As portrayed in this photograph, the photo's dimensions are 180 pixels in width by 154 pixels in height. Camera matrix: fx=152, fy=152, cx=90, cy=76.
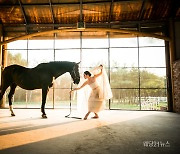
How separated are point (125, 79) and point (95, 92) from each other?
99.2 ft

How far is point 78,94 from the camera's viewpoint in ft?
16.9

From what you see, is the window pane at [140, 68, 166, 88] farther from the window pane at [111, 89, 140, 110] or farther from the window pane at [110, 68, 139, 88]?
the window pane at [111, 89, 140, 110]

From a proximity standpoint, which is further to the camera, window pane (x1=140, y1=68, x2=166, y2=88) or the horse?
window pane (x1=140, y1=68, x2=166, y2=88)

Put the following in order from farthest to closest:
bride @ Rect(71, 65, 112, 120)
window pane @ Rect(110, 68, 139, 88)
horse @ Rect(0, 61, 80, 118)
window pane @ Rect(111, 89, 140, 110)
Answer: window pane @ Rect(110, 68, 139, 88)
window pane @ Rect(111, 89, 140, 110)
horse @ Rect(0, 61, 80, 118)
bride @ Rect(71, 65, 112, 120)

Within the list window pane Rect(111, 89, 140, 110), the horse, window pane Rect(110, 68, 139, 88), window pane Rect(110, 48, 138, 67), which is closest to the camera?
the horse

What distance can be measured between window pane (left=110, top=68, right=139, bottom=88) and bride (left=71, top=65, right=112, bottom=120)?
28037 millimetres

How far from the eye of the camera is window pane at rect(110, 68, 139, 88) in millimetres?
33000

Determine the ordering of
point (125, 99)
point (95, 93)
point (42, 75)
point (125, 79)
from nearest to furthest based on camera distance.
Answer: point (95, 93) < point (42, 75) < point (125, 99) < point (125, 79)

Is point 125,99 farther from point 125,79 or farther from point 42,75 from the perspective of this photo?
point 42,75

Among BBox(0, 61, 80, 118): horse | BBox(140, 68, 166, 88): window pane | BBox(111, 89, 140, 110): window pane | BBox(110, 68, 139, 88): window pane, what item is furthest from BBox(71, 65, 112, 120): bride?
BBox(140, 68, 166, 88): window pane

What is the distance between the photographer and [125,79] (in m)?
33.9

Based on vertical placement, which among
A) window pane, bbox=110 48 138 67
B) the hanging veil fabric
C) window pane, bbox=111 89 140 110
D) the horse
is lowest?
window pane, bbox=111 89 140 110

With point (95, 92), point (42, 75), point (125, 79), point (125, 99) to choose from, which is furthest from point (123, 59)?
point (42, 75)

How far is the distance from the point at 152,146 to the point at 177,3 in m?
6.80
